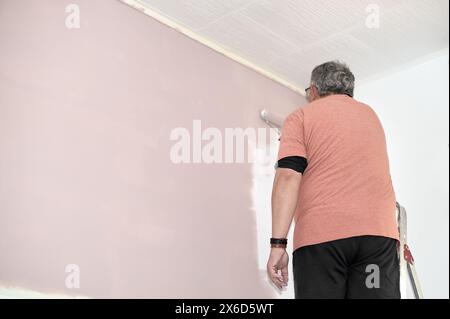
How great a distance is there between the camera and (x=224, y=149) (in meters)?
3.09

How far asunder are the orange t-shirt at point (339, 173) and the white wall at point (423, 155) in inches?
71.7

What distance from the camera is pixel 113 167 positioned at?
253cm

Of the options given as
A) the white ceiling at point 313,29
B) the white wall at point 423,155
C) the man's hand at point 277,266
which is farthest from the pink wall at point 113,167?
the man's hand at point 277,266

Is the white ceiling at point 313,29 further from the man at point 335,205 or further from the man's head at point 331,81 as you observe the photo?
the man at point 335,205

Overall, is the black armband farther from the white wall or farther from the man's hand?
the white wall

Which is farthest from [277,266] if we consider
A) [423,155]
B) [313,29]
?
[423,155]

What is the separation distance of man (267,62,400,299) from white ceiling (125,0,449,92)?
1528mm

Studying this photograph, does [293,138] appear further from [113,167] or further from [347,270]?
[113,167]

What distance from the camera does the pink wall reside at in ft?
7.30

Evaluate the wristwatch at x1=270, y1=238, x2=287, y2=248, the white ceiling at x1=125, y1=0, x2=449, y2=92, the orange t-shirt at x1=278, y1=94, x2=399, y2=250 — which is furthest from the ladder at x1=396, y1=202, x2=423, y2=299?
the white ceiling at x1=125, y1=0, x2=449, y2=92

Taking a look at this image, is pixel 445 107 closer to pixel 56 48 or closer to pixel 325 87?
pixel 325 87

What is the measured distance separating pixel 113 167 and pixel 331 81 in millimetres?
1207

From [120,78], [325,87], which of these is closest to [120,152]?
[120,78]

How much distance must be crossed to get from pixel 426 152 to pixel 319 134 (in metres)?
2.01
